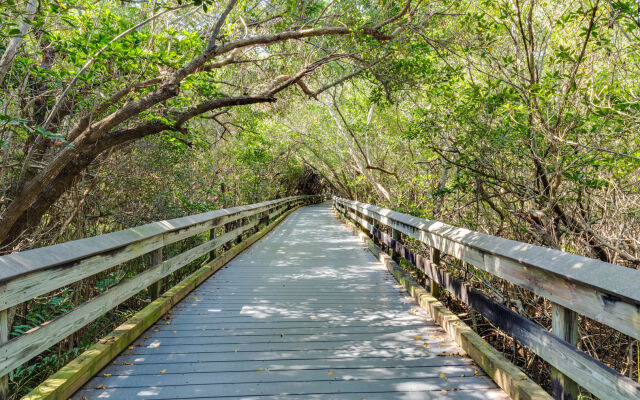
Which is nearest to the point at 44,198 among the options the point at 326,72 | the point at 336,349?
the point at 336,349

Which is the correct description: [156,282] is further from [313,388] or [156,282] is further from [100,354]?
[313,388]

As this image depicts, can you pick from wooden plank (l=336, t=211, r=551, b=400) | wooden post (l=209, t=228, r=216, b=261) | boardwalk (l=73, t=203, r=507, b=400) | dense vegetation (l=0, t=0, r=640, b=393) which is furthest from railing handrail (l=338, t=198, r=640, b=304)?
wooden post (l=209, t=228, r=216, b=261)

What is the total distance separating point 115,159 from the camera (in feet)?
26.2

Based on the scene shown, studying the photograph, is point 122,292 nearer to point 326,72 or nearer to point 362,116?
point 326,72

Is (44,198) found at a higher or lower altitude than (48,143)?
lower

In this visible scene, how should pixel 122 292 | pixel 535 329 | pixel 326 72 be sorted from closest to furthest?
pixel 535 329, pixel 122 292, pixel 326 72

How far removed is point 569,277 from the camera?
1.87m

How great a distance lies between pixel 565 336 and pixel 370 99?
6.65 metres

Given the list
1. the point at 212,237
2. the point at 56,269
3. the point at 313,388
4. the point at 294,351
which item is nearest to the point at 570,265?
the point at 313,388

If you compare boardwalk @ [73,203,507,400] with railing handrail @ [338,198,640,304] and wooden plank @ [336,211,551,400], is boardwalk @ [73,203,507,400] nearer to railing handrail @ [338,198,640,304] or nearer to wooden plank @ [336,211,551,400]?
wooden plank @ [336,211,551,400]

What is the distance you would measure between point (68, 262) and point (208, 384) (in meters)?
1.24

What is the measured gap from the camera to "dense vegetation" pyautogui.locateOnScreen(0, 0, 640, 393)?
15.0 ft

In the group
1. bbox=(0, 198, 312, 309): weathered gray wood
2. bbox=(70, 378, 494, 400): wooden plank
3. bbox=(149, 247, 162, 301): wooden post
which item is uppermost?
bbox=(0, 198, 312, 309): weathered gray wood

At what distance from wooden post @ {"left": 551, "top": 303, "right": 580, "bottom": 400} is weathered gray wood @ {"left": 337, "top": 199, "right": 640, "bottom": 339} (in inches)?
3.2
